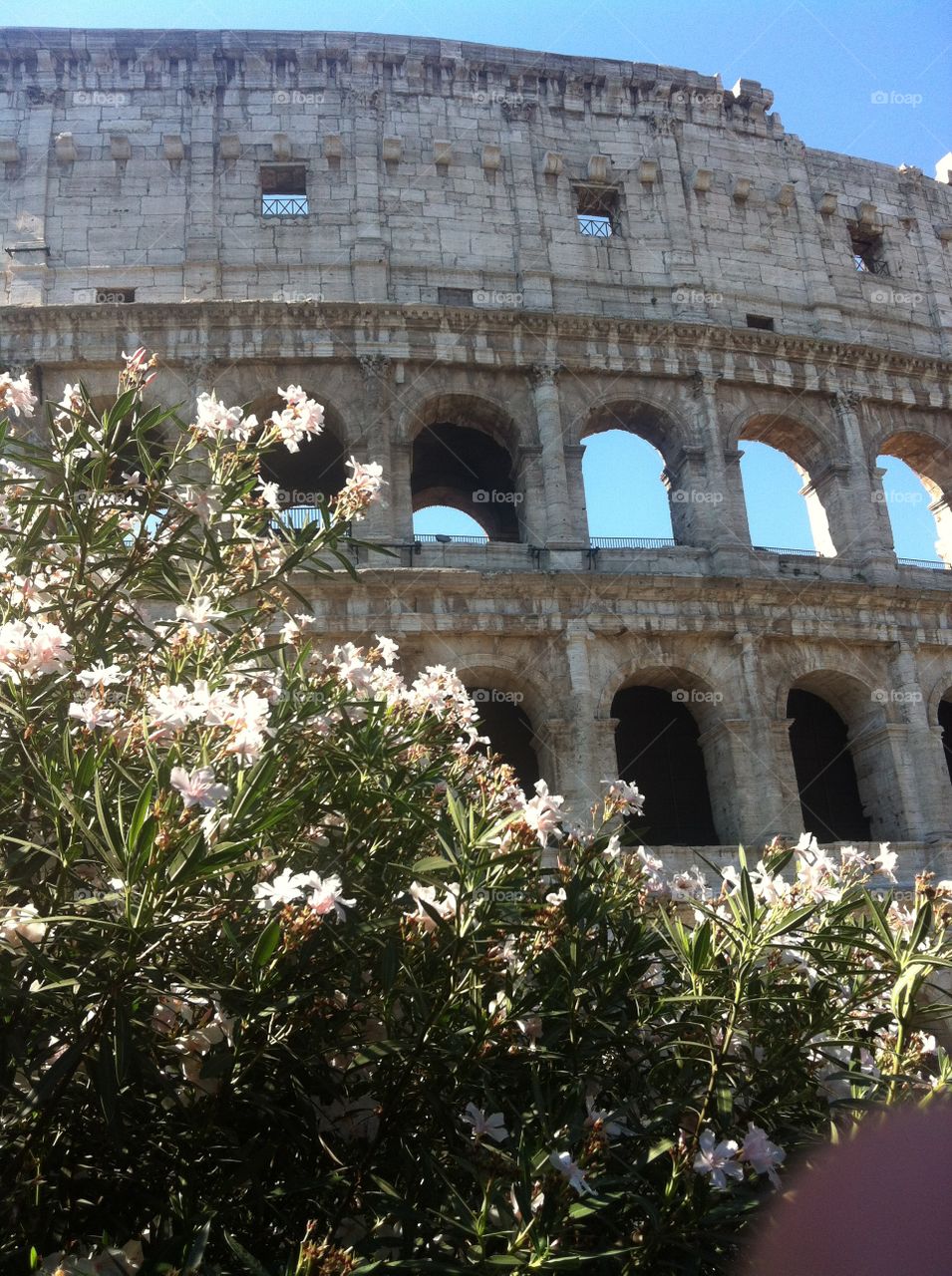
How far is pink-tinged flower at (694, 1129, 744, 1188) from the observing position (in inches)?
137

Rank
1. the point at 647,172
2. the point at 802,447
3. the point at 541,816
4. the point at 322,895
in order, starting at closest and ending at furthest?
the point at 322,895 → the point at 541,816 → the point at 802,447 → the point at 647,172

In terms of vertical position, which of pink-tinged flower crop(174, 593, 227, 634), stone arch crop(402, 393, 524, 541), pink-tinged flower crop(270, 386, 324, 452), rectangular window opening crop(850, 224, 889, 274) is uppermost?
rectangular window opening crop(850, 224, 889, 274)

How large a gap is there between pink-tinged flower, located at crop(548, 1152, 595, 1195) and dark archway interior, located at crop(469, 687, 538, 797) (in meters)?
12.3

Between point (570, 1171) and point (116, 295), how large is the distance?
1671 centimetres

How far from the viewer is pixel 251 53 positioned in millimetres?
18672

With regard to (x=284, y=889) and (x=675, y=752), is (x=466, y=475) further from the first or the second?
(x=284, y=889)

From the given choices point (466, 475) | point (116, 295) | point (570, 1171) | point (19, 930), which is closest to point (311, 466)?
point (466, 475)

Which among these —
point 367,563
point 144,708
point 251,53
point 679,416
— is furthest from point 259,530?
point 251,53

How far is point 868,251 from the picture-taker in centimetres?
2075

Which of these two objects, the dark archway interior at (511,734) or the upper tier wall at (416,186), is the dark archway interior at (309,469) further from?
the dark archway interior at (511,734)

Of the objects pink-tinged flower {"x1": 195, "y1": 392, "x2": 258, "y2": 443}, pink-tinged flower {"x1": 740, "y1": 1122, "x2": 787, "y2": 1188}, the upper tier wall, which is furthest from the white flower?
the upper tier wall

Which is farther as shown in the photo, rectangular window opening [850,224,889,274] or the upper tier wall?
rectangular window opening [850,224,889,274]

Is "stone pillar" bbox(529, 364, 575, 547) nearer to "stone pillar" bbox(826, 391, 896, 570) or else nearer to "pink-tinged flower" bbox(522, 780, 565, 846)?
"stone pillar" bbox(826, 391, 896, 570)

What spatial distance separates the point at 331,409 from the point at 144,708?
511 inches
